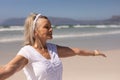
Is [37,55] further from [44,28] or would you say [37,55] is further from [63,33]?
[63,33]

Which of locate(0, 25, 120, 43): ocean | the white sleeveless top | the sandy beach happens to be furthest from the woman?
locate(0, 25, 120, 43): ocean

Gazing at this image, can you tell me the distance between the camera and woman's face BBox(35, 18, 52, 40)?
3086 mm

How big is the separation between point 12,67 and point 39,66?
21cm

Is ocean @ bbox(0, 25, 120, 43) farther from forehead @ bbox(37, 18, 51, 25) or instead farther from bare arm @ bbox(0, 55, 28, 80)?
bare arm @ bbox(0, 55, 28, 80)

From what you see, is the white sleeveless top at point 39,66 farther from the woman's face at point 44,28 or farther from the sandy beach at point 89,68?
the sandy beach at point 89,68

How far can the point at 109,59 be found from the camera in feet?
32.1

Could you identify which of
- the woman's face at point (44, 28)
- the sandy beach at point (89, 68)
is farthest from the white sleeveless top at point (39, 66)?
the sandy beach at point (89, 68)

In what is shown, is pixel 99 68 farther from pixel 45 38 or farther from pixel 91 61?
pixel 45 38

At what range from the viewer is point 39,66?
3.00 metres

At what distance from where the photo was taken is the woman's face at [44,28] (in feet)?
10.1

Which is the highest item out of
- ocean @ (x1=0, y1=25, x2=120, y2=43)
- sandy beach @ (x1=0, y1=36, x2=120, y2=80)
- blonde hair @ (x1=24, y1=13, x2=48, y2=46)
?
blonde hair @ (x1=24, y1=13, x2=48, y2=46)

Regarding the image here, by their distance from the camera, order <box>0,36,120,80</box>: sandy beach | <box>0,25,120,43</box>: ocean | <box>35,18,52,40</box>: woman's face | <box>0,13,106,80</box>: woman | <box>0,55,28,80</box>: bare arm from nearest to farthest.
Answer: <box>0,55,28,80</box>: bare arm < <box>0,13,106,80</box>: woman < <box>35,18,52,40</box>: woman's face < <box>0,36,120,80</box>: sandy beach < <box>0,25,120,43</box>: ocean

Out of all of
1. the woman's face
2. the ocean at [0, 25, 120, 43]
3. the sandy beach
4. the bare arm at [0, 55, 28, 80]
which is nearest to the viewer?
the bare arm at [0, 55, 28, 80]

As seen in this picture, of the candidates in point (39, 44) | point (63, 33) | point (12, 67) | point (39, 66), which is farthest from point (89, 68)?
point (63, 33)
